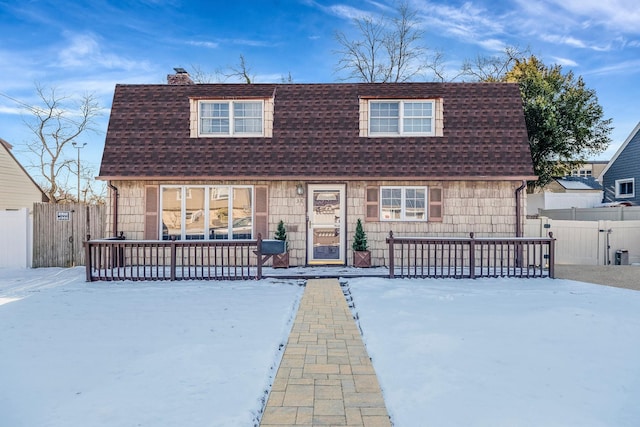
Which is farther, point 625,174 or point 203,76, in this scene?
point 203,76

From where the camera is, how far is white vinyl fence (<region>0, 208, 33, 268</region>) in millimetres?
10938

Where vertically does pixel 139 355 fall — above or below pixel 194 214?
below

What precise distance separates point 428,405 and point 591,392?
1.66m

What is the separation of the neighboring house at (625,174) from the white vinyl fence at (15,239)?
26.0 m

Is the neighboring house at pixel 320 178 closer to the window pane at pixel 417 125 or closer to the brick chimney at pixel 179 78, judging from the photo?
the window pane at pixel 417 125

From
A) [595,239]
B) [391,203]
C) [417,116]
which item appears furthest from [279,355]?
[595,239]

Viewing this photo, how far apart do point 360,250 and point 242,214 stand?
3.52 meters

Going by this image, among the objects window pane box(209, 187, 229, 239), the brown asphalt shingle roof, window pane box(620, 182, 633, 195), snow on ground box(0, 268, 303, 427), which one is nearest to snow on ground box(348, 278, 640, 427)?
snow on ground box(0, 268, 303, 427)

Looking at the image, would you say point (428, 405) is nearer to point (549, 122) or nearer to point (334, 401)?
point (334, 401)

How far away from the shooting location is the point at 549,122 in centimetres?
1905

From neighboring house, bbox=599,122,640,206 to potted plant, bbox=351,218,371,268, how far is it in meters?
17.2

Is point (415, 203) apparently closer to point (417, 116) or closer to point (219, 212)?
point (417, 116)

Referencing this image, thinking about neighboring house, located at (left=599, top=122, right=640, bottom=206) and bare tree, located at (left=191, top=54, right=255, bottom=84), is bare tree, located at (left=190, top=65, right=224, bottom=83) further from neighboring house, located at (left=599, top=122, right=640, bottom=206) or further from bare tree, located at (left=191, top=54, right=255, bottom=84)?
neighboring house, located at (left=599, top=122, right=640, bottom=206)

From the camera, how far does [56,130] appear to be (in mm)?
24984
